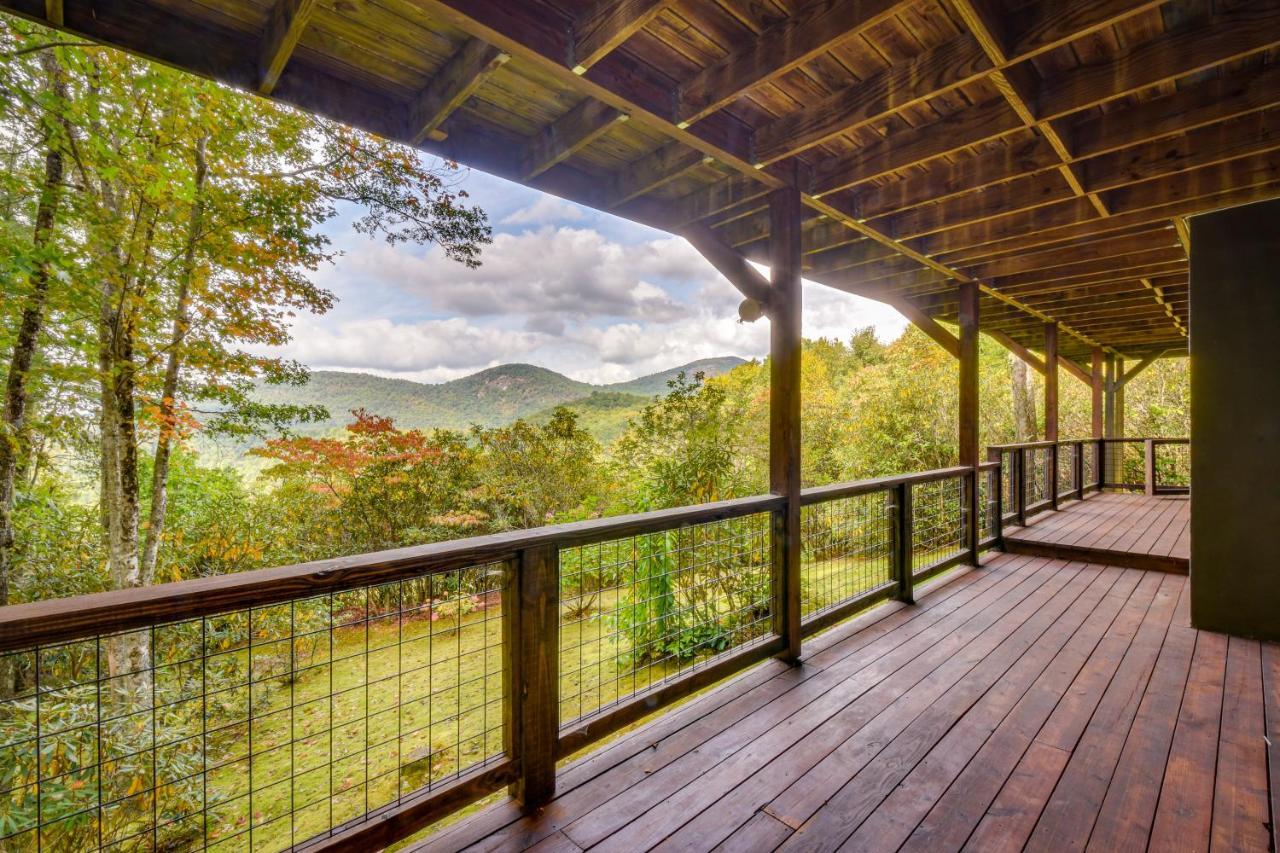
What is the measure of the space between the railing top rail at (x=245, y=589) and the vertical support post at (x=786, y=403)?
1236 millimetres

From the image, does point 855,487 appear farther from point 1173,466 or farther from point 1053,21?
point 1173,466

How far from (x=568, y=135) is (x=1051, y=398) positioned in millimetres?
6937

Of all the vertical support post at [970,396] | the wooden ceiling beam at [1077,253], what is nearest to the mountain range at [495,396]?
the vertical support post at [970,396]

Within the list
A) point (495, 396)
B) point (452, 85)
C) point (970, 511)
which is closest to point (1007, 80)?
point (452, 85)

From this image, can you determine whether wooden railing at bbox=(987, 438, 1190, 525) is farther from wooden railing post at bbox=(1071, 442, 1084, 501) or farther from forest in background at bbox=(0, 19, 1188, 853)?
forest in background at bbox=(0, 19, 1188, 853)

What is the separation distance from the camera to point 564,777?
2.06 meters

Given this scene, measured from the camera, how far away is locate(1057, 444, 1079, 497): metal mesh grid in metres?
7.99

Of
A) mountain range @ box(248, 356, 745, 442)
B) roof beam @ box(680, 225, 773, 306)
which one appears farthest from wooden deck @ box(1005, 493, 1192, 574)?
mountain range @ box(248, 356, 745, 442)

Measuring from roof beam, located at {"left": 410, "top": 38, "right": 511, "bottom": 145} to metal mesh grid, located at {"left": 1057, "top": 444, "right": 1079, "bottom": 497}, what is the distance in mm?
8838

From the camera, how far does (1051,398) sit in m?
6.80

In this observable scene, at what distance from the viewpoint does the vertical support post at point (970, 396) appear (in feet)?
15.9

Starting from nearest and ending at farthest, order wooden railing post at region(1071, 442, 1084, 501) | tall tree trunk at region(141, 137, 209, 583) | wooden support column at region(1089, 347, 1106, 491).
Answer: tall tree trunk at region(141, 137, 209, 583) → wooden railing post at region(1071, 442, 1084, 501) → wooden support column at region(1089, 347, 1106, 491)

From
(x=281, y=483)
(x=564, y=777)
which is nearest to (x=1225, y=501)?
(x=564, y=777)

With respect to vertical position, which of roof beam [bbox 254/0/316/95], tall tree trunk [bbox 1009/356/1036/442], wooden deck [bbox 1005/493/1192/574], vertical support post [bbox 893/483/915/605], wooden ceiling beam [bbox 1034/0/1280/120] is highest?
wooden ceiling beam [bbox 1034/0/1280/120]
